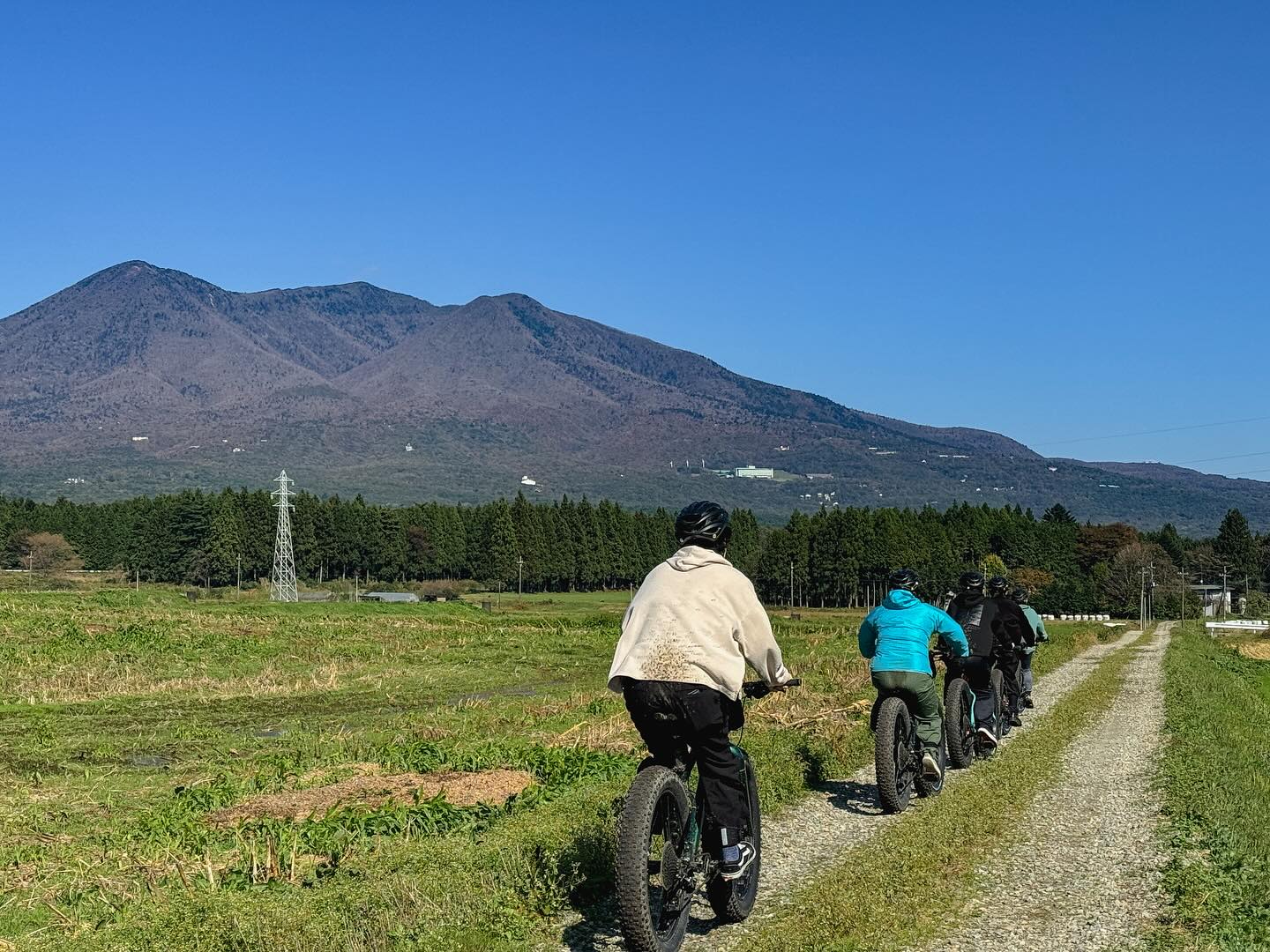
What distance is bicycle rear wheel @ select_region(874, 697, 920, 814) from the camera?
1106cm

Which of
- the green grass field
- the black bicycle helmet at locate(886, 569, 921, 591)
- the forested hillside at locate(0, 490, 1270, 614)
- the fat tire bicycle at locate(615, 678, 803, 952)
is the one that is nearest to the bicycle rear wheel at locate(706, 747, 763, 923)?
the fat tire bicycle at locate(615, 678, 803, 952)

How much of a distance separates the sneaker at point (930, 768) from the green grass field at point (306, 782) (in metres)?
1.24

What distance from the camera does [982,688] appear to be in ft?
50.3

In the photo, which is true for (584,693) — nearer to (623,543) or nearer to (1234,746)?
(1234,746)

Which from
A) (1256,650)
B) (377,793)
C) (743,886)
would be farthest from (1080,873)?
(1256,650)

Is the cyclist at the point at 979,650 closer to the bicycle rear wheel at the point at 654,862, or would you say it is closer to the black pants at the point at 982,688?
the black pants at the point at 982,688

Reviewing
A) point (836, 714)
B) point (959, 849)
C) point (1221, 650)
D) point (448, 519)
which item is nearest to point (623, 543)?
point (448, 519)

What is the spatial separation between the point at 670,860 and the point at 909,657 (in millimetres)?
5459

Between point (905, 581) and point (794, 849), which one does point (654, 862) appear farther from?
point (905, 581)

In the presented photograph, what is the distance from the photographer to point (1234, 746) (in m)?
15.9

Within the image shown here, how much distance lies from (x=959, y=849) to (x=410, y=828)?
4.89m

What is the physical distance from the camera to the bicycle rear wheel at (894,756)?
11062 mm

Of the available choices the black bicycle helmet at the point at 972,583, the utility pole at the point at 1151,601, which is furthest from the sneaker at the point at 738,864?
the utility pole at the point at 1151,601

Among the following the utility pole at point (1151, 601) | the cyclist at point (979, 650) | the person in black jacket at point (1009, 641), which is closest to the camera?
the cyclist at point (979, 650)
